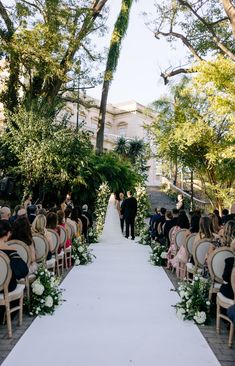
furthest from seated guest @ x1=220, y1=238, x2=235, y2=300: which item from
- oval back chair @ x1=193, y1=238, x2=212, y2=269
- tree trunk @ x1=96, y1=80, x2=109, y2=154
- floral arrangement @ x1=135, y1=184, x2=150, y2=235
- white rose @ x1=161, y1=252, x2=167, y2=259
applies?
tree trunk @ x1=96, y1=80, x2=109, y2=154

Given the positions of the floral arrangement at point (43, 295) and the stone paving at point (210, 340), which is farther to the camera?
the floral arrangement at point (43, 295)

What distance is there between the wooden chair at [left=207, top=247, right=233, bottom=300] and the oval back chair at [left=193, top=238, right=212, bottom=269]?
77cm

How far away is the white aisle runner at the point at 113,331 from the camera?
3.65 metres

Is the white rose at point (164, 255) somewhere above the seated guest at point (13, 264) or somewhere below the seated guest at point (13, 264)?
below

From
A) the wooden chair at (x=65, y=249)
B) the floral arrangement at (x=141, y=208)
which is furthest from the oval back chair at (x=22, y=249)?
the floral arrangement at (x=141, y=208)

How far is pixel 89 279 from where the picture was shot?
703 centimetres

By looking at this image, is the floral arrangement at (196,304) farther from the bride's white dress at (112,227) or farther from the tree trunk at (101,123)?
the tree trunk at (101,123)

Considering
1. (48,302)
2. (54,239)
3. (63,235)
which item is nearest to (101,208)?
(63,235)

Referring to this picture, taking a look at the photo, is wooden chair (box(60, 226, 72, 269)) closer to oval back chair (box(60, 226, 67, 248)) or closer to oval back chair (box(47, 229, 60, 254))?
oval back chair (box(60, 226, 67, 248))

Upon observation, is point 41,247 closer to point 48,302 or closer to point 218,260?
point 48,302

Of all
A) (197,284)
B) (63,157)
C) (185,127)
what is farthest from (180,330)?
(63,157)

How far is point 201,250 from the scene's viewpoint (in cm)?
A: 569

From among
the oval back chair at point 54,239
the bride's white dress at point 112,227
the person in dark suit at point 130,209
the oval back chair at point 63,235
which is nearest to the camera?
the oval back chair at point 54,239

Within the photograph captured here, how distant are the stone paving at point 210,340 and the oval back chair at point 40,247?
102 cm
